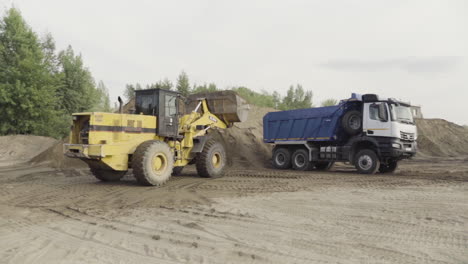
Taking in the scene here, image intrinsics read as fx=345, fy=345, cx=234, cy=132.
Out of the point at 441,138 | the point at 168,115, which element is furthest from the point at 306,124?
the point at 441,138

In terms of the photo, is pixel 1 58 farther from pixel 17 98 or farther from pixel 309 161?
pixel 309 161

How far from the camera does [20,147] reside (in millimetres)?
21984

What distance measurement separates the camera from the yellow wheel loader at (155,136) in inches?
352

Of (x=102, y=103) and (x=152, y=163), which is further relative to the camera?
(x=102, y=103)

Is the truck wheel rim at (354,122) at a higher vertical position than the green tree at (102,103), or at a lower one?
lower

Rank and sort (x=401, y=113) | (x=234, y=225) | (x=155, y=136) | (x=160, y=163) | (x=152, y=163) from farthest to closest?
(x=401, y=113) < (x=155, y=136) < (x=160, y=163) < (x=152, y=163) < (x=234, y=225)

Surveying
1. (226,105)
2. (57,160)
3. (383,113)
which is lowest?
(57,160)

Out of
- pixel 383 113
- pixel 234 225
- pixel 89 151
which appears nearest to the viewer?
pixel 234 225

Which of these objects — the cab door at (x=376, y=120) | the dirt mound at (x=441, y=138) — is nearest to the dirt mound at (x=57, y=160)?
the cab door at (x=376, y=120)

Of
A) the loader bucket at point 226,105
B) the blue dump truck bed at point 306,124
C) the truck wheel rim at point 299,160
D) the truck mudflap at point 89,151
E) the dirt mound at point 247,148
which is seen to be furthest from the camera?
the dirt mound at point 247,148

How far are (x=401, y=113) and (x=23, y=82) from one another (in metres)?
24.2

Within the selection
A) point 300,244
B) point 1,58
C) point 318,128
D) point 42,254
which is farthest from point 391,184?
point 1,58

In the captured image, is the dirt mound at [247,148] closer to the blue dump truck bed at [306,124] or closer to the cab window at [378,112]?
the blue dump truck bed at [306,124]

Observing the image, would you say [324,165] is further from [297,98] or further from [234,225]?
[297,98]
